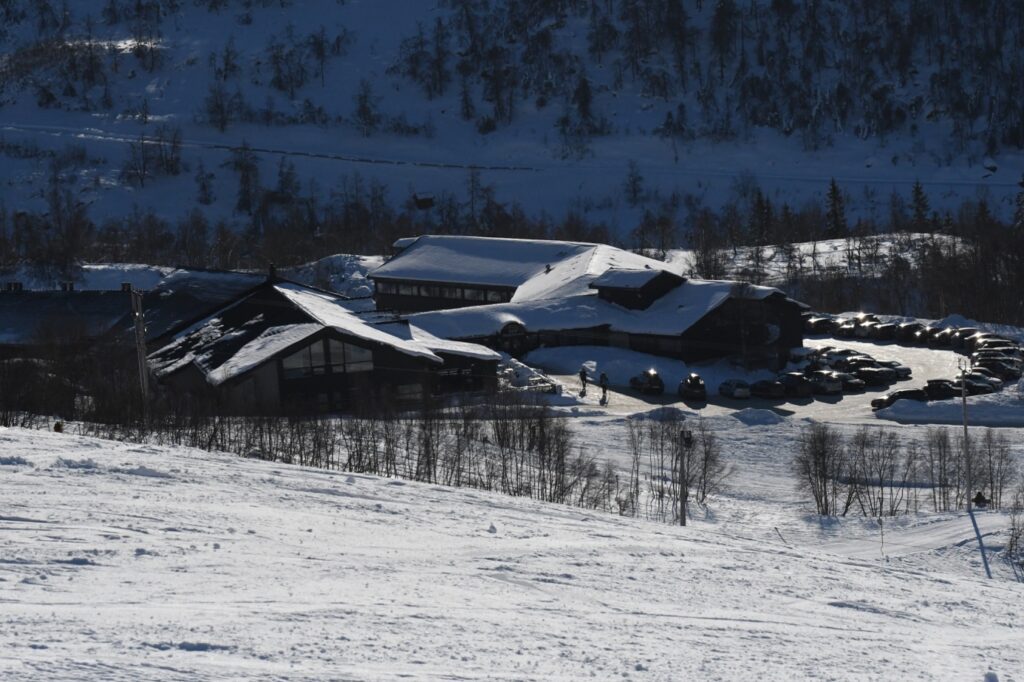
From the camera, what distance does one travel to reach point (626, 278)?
42.6 metres

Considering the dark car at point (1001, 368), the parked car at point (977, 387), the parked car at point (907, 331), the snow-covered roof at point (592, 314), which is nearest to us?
the parked car at point (977, 387)

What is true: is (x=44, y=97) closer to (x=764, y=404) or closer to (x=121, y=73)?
(x=121, y=73)

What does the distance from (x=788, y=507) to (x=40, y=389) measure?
15830 mm

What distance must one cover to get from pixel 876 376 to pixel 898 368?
1.24 metres

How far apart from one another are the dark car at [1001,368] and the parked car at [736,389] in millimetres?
7654

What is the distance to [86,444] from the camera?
17.4 meters

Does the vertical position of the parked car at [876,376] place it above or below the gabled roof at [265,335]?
below

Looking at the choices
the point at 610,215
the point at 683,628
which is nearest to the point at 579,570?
the point at 683,628

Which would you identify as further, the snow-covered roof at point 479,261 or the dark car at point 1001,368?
the snow-covered roof at point 479,261

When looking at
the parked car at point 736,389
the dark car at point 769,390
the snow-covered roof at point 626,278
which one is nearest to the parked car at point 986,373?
the dark car at point 769,390

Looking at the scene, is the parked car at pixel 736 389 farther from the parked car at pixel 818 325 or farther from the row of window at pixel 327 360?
the parked car at pixel 818 325

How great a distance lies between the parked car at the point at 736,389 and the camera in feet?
117

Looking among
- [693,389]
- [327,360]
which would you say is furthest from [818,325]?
[327,360]

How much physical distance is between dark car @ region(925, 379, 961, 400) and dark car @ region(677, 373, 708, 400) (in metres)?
6.07
